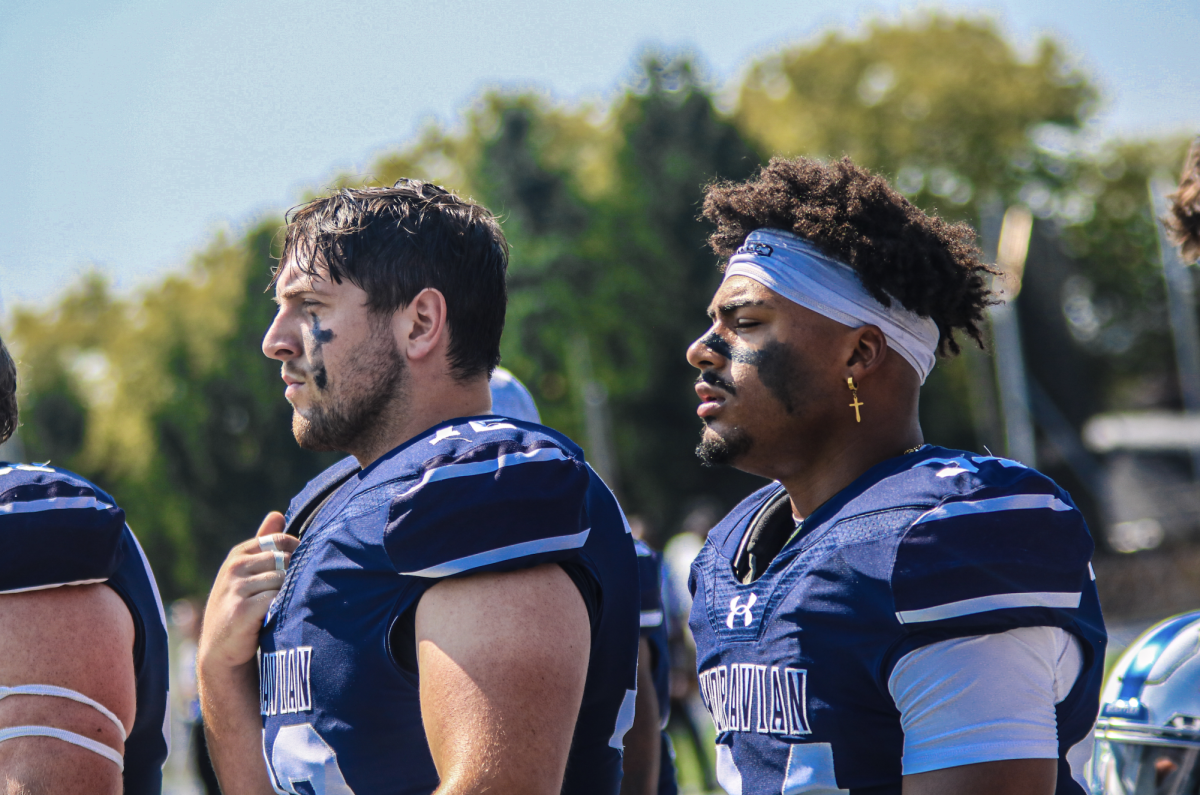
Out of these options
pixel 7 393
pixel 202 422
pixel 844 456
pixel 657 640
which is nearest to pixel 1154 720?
pixel 844 456

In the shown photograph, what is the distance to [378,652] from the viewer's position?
6.57 feet

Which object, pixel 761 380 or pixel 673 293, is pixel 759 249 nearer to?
pixel 761 380

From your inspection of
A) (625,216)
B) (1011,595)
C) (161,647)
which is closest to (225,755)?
(161,647)

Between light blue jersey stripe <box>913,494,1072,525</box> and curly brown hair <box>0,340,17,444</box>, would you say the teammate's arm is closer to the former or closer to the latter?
light blue jersey stripe <box>913,494,1072,525</box>

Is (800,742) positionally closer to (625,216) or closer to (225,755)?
(225,755)

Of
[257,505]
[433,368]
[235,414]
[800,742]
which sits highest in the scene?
[433,368]

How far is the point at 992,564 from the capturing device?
2008 mm

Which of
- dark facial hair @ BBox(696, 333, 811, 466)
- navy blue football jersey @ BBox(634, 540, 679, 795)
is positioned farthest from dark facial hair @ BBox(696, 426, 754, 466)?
navy blue football jersey @ BBox(634, 540, 679, 795)

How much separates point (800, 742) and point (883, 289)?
38.0 inches

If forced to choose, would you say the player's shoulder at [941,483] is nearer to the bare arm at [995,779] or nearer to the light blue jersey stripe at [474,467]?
the bare arm at [995,779]

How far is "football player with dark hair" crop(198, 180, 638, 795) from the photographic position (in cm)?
187

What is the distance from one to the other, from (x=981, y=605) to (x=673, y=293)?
2829 centimetres

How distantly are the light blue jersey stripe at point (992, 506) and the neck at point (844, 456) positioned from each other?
0.42 metres

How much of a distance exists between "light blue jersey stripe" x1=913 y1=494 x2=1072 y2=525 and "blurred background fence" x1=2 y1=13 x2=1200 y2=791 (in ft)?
84.1
